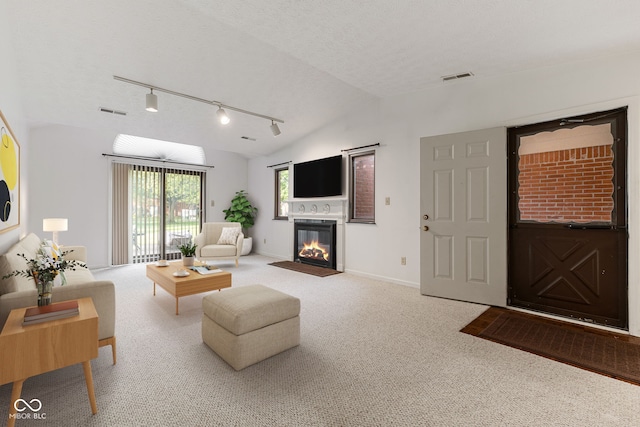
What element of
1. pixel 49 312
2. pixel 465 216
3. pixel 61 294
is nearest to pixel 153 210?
pixel 61 294

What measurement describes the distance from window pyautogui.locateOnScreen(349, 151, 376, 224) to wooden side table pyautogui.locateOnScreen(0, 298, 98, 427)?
3.98m

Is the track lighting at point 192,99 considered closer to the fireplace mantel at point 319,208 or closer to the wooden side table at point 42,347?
the fireplace mantel at point 319,208

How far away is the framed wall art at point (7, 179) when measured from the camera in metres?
2.44

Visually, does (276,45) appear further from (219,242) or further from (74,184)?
(74,184)

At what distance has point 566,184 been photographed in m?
3.79

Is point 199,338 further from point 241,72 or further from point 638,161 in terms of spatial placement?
point 638,161

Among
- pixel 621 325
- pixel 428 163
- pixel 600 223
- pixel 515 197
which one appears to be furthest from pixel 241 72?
pixel 621 325

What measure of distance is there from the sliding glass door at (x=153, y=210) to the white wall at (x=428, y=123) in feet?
8.36

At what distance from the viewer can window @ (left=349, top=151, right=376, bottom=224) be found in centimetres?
507

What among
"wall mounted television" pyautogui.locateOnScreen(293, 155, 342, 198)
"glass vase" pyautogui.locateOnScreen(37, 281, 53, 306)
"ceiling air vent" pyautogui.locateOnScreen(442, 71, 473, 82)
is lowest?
"glass vase" pyautogui.locateOnScreen(37, 281, 53, 306)

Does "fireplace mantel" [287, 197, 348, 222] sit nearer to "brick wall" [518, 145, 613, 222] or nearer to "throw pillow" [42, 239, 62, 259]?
"brick wall" [518, 145, 613, 222]

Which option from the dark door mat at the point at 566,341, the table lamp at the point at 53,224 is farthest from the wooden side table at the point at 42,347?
the table lamp at the point at 53,224

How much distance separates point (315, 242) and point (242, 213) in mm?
2465

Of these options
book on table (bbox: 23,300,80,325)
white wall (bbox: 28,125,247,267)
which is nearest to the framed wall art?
book on table (bbox: 23,300,80,325)
